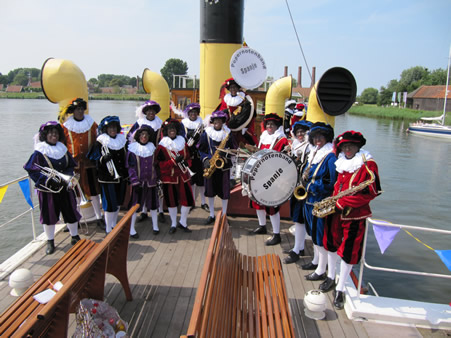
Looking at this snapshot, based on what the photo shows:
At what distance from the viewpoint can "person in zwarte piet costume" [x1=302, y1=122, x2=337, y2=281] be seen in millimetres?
3807

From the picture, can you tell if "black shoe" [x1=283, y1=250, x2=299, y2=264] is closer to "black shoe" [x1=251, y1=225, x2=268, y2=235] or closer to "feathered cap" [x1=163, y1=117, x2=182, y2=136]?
"black shoe" [x1=251, y1=225, x2=268, y2=235]

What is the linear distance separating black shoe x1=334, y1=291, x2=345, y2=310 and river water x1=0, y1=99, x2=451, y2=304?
4.04 m

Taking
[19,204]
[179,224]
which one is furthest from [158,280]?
[19,204]

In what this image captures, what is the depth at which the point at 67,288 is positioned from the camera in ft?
6.77

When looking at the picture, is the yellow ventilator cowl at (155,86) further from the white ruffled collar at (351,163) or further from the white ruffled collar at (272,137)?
the white ruffled collar at (351,163)

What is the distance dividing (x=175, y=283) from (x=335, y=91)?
9.69ft

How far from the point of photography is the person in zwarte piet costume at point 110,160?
493cm

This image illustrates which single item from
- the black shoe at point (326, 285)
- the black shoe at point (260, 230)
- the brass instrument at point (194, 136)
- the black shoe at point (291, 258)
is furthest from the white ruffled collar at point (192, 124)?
the black shoe at point (326, 285)

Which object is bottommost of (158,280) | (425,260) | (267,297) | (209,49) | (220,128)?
(425,260)

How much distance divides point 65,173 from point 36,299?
7.94 ft

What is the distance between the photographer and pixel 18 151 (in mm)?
21547

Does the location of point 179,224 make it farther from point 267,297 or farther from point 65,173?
point 267,297

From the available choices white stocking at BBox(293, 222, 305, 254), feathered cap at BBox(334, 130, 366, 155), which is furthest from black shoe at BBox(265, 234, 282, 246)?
feathered cap at BBox(334, 130, 366, 155)

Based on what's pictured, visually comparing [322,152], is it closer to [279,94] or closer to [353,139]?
[353,139]
